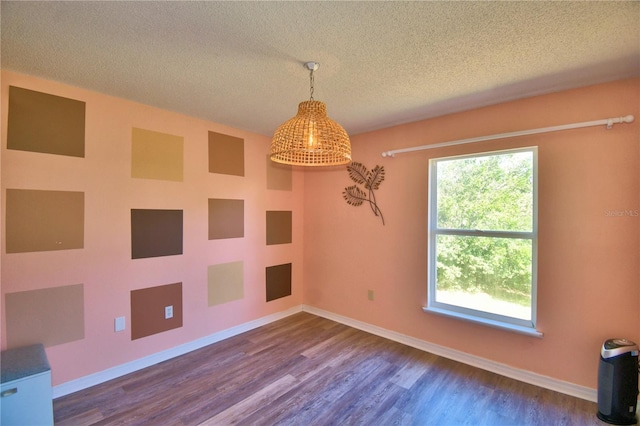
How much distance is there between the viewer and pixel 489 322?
2527mm

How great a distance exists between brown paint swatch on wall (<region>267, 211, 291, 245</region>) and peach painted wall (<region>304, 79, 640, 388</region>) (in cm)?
144

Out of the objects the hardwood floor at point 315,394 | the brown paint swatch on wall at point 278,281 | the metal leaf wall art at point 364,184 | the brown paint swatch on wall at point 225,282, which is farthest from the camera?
the brown paint swatch on wall at point 278,281

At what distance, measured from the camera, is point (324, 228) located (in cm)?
387

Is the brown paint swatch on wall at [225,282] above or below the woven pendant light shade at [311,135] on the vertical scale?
below

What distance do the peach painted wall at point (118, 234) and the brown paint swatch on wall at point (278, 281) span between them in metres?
0.26

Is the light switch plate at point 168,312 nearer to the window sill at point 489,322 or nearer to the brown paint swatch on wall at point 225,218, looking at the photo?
the brown paint swatch on wall at point 225,218

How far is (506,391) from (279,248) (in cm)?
272

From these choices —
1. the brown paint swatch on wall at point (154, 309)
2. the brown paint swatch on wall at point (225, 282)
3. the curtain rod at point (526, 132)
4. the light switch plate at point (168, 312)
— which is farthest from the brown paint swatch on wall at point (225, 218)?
the curtain rod at point (526, 132)

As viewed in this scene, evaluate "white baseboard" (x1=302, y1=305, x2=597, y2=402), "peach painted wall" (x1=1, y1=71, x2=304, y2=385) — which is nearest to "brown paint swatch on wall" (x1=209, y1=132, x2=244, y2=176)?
"peach painted wall" (x1=1, y1=71, x2=304, y2=385)

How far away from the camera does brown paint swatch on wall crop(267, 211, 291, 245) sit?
3691 mm

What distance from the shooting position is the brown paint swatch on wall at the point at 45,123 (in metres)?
2.01

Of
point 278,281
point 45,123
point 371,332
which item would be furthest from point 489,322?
point 45,123

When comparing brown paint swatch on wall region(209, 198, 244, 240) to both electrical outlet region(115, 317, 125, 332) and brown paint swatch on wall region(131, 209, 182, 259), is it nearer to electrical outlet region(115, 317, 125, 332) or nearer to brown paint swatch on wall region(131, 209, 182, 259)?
brown paint swatch on wall region(131, 209, 182, 259)

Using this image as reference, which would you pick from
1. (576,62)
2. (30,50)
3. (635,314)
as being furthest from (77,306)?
(635,314)
